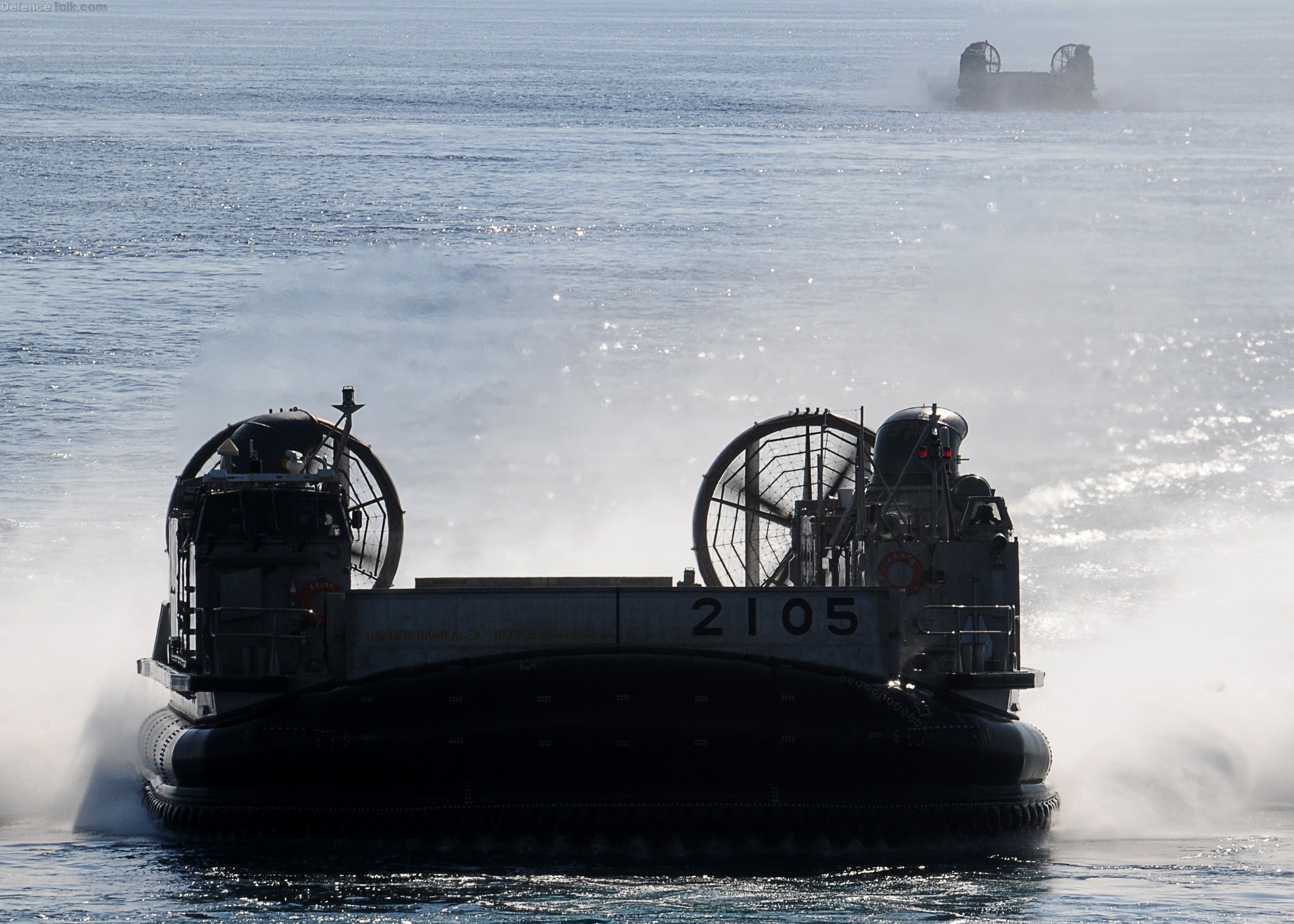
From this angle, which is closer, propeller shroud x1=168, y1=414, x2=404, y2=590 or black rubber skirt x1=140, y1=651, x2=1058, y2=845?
black rubber skirt x1=140, y1=651, x2=1058, y2=845

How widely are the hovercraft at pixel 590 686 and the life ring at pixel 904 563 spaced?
23mm

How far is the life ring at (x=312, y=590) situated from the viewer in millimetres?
17297

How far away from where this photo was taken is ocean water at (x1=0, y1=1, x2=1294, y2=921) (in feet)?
50.6

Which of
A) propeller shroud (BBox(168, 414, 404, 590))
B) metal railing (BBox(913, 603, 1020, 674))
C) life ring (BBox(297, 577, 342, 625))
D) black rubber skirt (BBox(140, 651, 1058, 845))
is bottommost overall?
Answer: black rubber skirt (BBox(140, 651, 1058, 845))

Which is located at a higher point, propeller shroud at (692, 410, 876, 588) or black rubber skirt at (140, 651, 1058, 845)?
propeller shroud at (692, 410, 876, 588)

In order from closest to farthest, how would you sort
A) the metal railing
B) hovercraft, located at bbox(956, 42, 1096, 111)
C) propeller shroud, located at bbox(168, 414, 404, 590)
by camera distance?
the metal railing < propeller shroud, located at bbox(168, 414, 404, 590) < hovercraft, located at bbox(956, 42, 1096, 111)

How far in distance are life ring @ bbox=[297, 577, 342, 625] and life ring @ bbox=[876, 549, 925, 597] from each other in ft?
16.7

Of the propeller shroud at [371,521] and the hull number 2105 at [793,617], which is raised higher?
the propeller shroud at [371,521]

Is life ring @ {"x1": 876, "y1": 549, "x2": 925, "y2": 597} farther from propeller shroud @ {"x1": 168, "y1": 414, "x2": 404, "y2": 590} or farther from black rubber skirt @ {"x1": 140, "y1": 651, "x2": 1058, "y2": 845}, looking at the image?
propeller shroud @ {"x1": 168, "y1": 414, "x2": 404, "y2": 590}

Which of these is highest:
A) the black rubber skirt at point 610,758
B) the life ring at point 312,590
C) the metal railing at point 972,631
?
the life ring at point 312,590

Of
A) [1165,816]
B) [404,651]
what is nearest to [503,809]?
[404,651]

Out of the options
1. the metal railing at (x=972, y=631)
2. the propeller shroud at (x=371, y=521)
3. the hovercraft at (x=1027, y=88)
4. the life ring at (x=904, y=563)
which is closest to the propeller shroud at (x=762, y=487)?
the life ring at (x=904, y=563)

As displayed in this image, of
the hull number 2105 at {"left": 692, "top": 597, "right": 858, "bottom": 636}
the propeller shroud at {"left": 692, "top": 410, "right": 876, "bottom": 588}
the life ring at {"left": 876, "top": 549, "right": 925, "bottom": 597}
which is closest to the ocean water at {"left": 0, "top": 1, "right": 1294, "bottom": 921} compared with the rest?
the hull number 2105 at {"left": 692, "top": 597, "right": 858, "bottom": 636}

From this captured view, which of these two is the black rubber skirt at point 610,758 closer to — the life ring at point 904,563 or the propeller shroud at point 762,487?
the life ring at point 904,563
